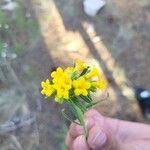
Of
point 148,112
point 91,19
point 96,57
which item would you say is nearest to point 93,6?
point 91,19

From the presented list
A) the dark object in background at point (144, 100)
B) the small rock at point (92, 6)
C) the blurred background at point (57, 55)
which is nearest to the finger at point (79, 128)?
the blurred background at point (57, 55)

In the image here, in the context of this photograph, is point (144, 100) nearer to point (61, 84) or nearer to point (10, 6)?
point (10, 6)

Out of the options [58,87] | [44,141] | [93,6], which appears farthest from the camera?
[93,6]

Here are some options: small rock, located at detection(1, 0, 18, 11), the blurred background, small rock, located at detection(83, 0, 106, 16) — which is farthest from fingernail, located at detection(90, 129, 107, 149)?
small rock, located at detection(1, 0, 18, 11)

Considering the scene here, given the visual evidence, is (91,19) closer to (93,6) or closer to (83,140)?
(93,6)

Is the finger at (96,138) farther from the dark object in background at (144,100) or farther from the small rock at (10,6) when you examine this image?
the small rock at (10,6)

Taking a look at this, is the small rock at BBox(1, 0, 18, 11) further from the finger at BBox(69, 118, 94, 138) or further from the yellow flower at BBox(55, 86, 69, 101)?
the yellow flower at BBox(55, 86, 69, 101)
